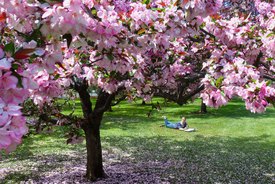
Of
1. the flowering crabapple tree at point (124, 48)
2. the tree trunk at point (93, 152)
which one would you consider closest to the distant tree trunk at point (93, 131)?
the tree trunk at point (93, 152)

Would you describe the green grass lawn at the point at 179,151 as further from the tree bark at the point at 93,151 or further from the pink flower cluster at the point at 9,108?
the pink flower cluster at the point at 9,108

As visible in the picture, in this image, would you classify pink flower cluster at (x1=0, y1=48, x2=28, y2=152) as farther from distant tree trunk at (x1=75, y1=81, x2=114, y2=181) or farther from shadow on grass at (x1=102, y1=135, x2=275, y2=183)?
shadow on grass at (x1=102, y1=135, x2=275, y2=183)

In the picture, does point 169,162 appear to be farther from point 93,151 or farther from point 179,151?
point 93,151

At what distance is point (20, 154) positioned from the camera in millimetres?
14641

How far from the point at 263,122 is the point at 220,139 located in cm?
701

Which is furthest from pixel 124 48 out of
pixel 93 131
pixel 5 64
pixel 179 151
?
pixel 179 151

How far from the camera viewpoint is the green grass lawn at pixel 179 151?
456 inches

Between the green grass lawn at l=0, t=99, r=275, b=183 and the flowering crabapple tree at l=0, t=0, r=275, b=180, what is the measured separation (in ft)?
15.4

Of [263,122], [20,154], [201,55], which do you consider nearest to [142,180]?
[201,55]

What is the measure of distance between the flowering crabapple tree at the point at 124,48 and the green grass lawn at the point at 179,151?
4682 mm

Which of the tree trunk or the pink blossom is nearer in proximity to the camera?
the pink blossom

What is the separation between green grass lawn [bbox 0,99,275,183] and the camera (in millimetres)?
11570

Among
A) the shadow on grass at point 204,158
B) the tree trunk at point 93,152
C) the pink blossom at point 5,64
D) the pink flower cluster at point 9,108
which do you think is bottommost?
the shadow on grass at point 204,158

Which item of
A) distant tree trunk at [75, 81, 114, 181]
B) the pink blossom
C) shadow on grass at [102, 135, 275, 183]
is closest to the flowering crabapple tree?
A: the pink blossom
